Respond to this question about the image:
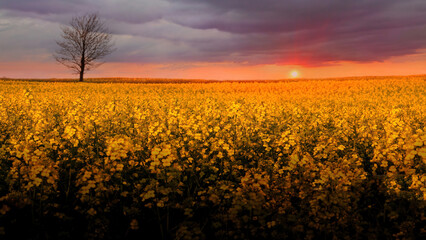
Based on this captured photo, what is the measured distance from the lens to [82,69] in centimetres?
5425

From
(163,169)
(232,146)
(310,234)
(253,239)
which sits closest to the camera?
(310,234)

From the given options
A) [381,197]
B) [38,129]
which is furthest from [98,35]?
[381,197]

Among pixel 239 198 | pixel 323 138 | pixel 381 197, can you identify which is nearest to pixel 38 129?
pixel 239 198

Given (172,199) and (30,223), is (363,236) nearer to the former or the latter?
(172,199)

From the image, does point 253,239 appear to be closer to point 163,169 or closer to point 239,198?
point 239,198

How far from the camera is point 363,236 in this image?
5410mm

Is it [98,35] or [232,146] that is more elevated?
[98,35]

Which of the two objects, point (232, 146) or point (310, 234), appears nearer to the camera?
point (310, 234)

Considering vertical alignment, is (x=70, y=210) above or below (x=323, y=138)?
below

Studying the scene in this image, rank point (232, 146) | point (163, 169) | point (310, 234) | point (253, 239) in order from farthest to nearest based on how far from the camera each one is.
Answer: point (232, 146)
point (163, 169)
point (253, 239)
point (310, 234)

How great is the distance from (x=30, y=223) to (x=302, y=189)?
4801mm

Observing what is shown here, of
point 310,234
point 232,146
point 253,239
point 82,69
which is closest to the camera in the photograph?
point 310,234

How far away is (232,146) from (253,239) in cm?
288

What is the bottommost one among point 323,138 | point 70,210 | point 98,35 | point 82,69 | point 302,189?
point 70,210
